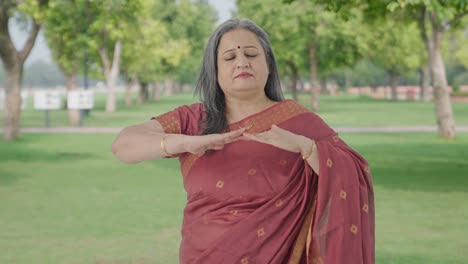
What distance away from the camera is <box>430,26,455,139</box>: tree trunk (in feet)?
70.9

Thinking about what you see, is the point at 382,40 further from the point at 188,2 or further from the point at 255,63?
the point at 255,63

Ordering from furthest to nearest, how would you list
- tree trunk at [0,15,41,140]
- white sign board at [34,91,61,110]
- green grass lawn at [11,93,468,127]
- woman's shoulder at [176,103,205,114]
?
1. green grass lawn at [11,93,468,127]
2. white sign board at [34,91,61,110]
3. tree trunk at [0,15,41,140]
4. woman's shoulder at [176,103,205,114]

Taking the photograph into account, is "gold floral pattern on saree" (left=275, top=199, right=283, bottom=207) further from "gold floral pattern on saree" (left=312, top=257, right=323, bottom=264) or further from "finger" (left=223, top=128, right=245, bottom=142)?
"finger" (left=223, top=128, right=245, bottom=142)

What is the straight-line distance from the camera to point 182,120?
3328mm

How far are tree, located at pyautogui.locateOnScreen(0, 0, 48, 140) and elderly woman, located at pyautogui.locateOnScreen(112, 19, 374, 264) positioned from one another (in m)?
20.0

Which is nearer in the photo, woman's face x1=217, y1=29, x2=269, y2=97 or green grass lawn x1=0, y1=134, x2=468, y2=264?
woman's face x1=217, y1=29, x2=269, y2=97

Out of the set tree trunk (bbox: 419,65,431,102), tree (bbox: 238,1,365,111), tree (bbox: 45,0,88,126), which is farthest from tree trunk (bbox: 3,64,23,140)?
tree trunk (bbox: 419,65,431,102)

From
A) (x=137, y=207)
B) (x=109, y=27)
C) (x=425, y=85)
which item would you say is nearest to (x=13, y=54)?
(x=109, y=27)

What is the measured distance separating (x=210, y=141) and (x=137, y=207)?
813cm

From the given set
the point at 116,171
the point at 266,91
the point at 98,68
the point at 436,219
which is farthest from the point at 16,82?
the point at 98,68

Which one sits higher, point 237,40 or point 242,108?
point 237,40

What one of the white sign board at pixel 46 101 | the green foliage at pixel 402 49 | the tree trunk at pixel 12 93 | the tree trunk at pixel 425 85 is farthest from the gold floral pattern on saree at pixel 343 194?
the tree trunk at pixel 425 85

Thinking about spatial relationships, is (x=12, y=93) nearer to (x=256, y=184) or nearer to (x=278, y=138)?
(x=256, y=184)

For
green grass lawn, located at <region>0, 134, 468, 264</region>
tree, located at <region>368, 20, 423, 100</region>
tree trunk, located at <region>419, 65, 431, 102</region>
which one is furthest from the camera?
tree trunk, located at <region>419, 65, 431, 102</region>
